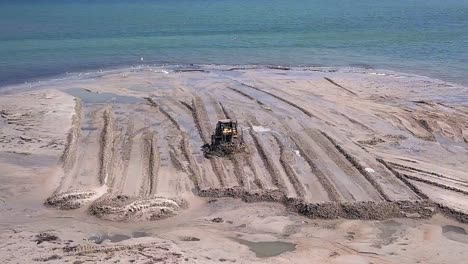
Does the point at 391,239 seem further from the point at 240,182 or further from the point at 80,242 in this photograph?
the point at 80,242

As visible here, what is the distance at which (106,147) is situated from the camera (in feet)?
78.3

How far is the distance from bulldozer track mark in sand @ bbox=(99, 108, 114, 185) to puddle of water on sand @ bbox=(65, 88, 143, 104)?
2.54 m

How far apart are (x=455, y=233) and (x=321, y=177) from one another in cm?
534

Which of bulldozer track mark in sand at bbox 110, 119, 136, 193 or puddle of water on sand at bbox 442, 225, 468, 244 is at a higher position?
bulldozer track mark in sand at bbox 110, 119, 136, 193

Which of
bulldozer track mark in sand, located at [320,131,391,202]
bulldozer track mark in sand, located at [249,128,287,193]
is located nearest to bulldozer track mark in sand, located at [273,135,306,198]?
bulldozer track mark in sand, located at [249,128,287,193]

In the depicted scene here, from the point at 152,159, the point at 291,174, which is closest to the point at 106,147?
the point at 152,159

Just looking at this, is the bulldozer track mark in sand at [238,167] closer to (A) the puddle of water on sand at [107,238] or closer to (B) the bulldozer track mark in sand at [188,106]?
(A) the puddle of water on sand at [107,238]

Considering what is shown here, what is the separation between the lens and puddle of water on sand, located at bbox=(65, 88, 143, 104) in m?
31.9

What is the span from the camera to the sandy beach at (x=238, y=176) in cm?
1641

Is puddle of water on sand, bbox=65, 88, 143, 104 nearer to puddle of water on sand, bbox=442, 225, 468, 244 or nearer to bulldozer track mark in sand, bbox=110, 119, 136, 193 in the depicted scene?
bulldozer track mark in sand, bbox=110, 119, 136, 193

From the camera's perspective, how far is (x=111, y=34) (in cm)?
5984

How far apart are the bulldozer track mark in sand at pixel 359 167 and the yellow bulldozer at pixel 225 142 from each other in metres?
4.30

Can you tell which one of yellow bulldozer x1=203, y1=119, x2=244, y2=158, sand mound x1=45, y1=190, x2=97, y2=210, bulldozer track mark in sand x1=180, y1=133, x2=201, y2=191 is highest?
yellow bulldozer x1=203, y1=119, x2=244, y2=158

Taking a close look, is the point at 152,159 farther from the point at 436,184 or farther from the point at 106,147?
the point at 436,184
